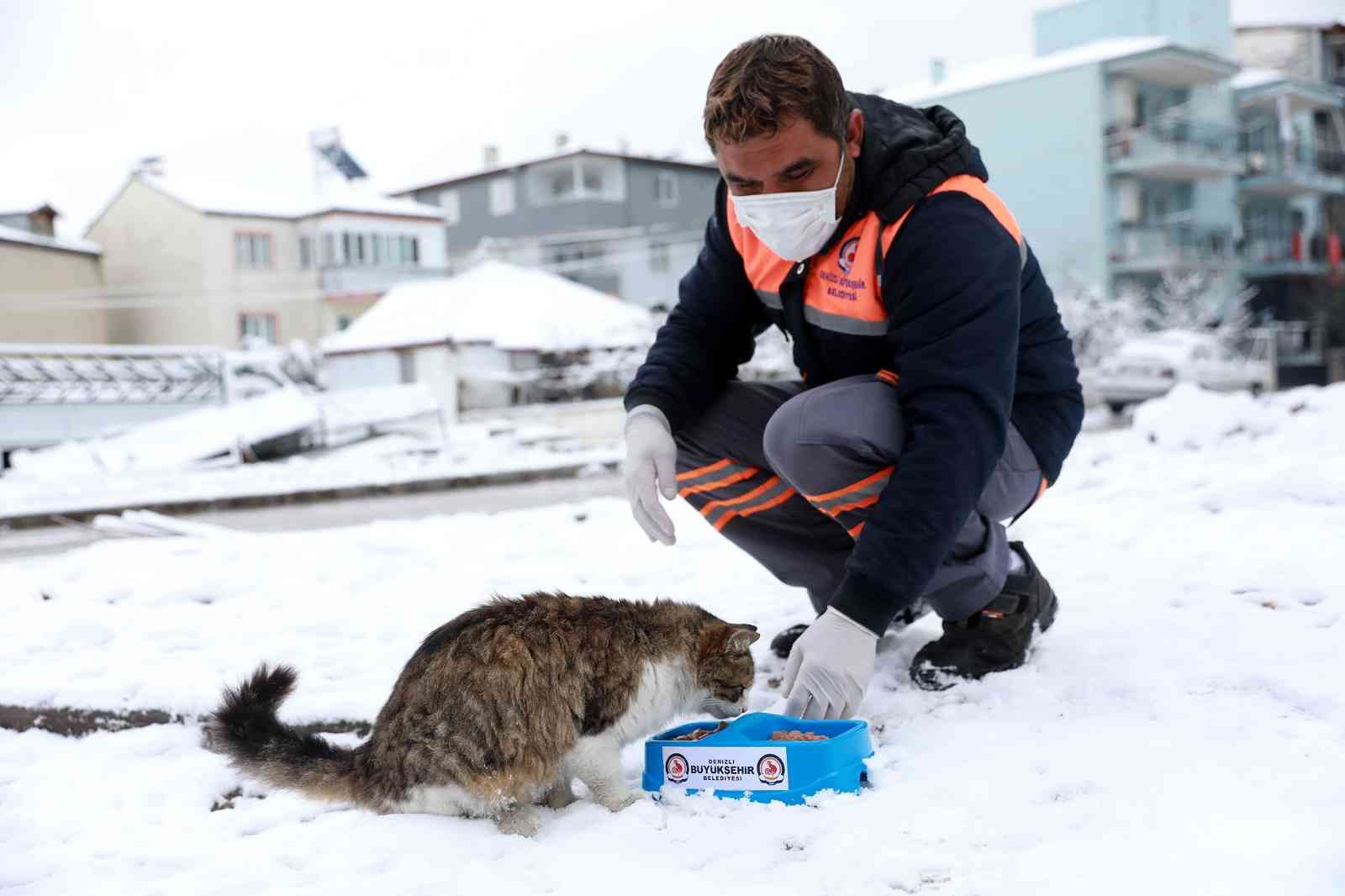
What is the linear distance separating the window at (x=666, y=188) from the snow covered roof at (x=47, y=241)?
624 inches

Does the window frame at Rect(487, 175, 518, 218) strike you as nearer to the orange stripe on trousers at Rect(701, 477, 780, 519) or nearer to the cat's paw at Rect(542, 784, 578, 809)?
the orange stripe on trousers at Rect(701, 477, 780, 519)

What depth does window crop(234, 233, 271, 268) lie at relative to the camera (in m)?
28.0

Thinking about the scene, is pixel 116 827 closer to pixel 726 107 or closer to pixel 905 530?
pixel 905 530

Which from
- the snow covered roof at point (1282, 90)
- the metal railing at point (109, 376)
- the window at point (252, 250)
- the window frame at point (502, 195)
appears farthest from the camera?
the window frame at point (502, 195)

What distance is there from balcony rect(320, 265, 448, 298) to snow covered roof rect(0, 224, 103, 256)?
568 centimetres

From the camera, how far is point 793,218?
2.57 m

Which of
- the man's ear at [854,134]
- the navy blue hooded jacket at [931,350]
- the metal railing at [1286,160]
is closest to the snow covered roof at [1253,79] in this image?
the metal railing at [1286,160]

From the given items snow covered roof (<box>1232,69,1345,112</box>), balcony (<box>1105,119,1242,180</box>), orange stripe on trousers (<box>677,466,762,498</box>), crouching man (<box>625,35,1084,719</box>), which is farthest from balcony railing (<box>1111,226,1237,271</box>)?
orange stripe on trousers (<box>677,466,762,498</box>)

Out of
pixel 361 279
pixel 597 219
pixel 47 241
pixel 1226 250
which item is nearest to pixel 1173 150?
pixel 1226 250

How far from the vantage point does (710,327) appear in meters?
3.18

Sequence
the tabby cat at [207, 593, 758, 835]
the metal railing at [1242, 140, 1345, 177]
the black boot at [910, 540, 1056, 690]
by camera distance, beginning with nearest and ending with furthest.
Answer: the tabby cat at [207, 593, 758, 835] → the black boot at [910, 540, 1056, 690] → the metal railing at [1242, 140, 1345, 177]

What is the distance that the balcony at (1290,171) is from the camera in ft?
104

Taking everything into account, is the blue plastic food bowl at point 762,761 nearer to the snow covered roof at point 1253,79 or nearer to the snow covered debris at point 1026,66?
the snow covered debris at point 1026,66

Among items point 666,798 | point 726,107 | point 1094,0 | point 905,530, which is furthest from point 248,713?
point 1094,0
